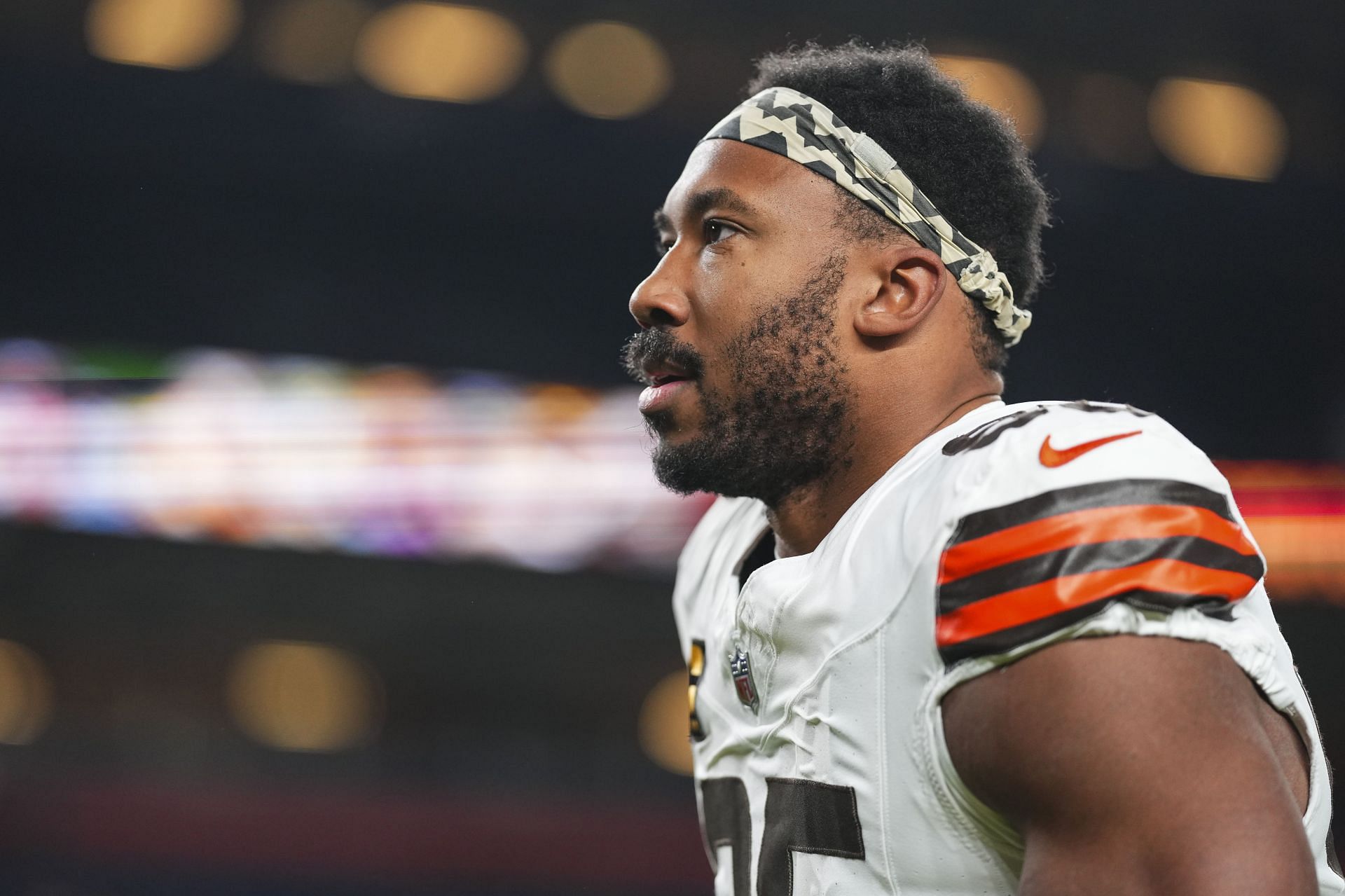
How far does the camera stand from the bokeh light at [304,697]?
7504 mm

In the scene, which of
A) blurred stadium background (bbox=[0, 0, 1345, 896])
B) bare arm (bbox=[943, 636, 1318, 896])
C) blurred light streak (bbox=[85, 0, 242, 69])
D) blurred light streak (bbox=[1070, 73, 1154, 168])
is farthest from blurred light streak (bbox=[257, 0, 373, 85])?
bare arm (bbox=[943, 636, 1318, 896])

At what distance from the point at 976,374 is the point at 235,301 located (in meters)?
6.18

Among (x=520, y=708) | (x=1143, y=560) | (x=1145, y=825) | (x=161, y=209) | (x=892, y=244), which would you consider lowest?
(x=520, y=708)

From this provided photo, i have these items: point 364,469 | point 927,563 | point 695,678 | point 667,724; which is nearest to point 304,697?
point 364,469

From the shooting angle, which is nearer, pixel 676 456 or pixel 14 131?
pixel 676 456

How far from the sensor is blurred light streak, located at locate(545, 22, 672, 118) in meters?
5.76

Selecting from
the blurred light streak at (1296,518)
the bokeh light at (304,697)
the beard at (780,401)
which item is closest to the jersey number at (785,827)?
the beard at (780,401)

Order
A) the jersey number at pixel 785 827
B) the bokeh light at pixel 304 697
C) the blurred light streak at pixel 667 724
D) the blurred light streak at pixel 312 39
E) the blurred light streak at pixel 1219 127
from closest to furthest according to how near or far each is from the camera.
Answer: the jersey number at pixel 785 827
the blurred light streak at pixel 312 39
the blurred light streak at pixel 1219 127
the blurred light streak at pixel 667 724
the bokeh light at pixel 304 697

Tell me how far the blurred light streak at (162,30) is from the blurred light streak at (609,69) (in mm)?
1451

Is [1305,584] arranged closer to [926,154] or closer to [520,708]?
[520,708]

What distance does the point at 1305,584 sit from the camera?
668 cm

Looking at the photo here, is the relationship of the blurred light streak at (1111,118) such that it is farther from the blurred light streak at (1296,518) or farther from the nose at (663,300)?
the nose at (663,300)

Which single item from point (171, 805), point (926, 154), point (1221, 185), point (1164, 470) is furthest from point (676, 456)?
point (1221, 185)

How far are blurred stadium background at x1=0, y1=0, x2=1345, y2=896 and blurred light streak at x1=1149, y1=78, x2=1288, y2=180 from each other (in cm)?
2
